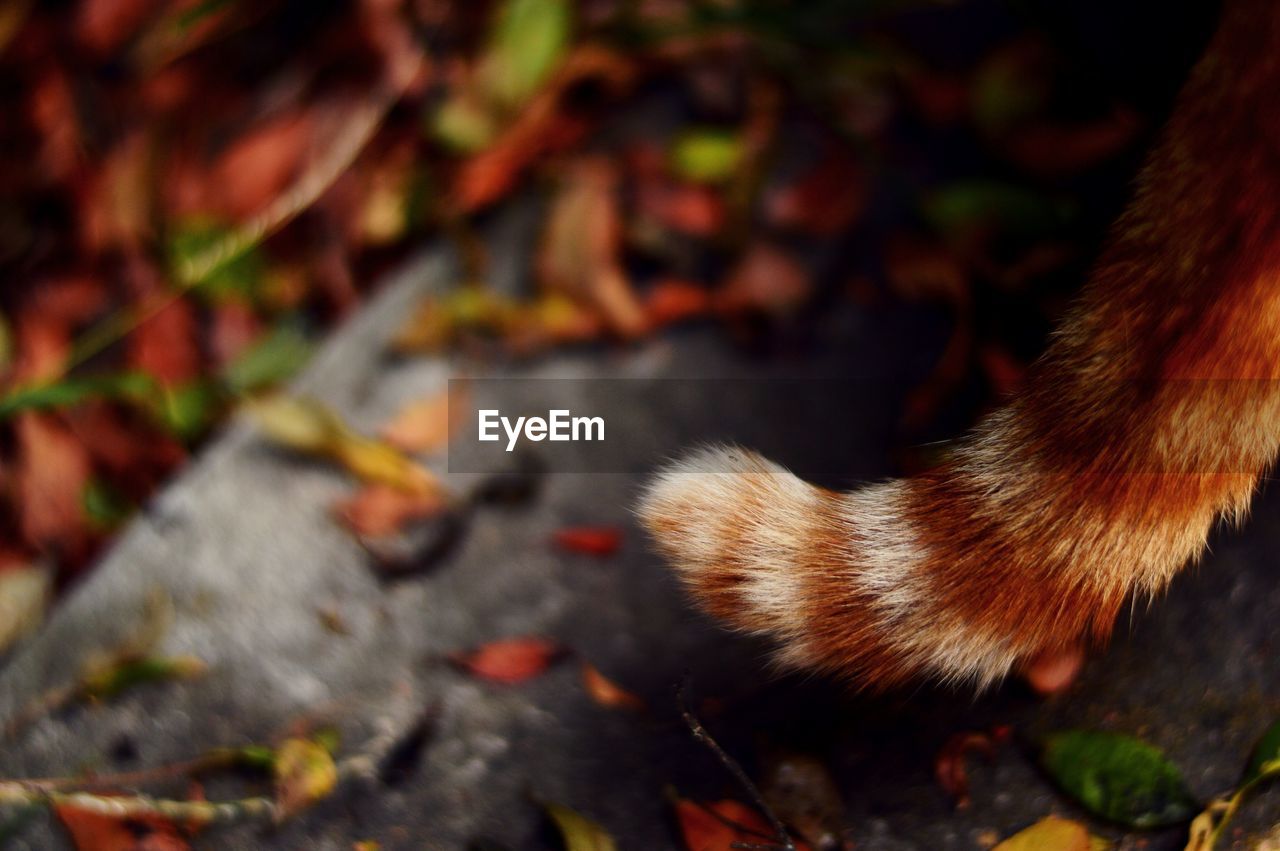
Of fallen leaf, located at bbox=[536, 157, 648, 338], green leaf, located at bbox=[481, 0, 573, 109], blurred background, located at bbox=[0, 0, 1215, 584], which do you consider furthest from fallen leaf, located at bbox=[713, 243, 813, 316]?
green leaf, located at bbox=[481, 0, 573, 109]

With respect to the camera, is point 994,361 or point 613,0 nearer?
point 994,361

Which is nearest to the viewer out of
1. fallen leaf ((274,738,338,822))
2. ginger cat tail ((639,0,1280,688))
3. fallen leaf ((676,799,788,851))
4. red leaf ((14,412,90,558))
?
ginger cat tail ((639,0,1280,688))

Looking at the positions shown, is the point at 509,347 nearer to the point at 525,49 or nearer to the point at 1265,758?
the point at 525,49

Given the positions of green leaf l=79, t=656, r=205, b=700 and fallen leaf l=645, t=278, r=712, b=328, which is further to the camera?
fallen leaf l=645, t=278, r=712, b=328

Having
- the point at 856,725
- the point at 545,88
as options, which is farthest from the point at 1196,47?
the point at 545,88

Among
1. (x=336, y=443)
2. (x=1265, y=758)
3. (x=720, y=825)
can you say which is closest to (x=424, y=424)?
(x=336, y=443)

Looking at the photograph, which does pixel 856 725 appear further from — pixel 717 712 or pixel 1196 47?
pixel 1196 47

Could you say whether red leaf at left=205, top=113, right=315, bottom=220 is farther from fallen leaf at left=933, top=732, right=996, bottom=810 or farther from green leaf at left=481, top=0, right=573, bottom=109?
fallen leaf at left=933, top=732, right=996, bottom=810
